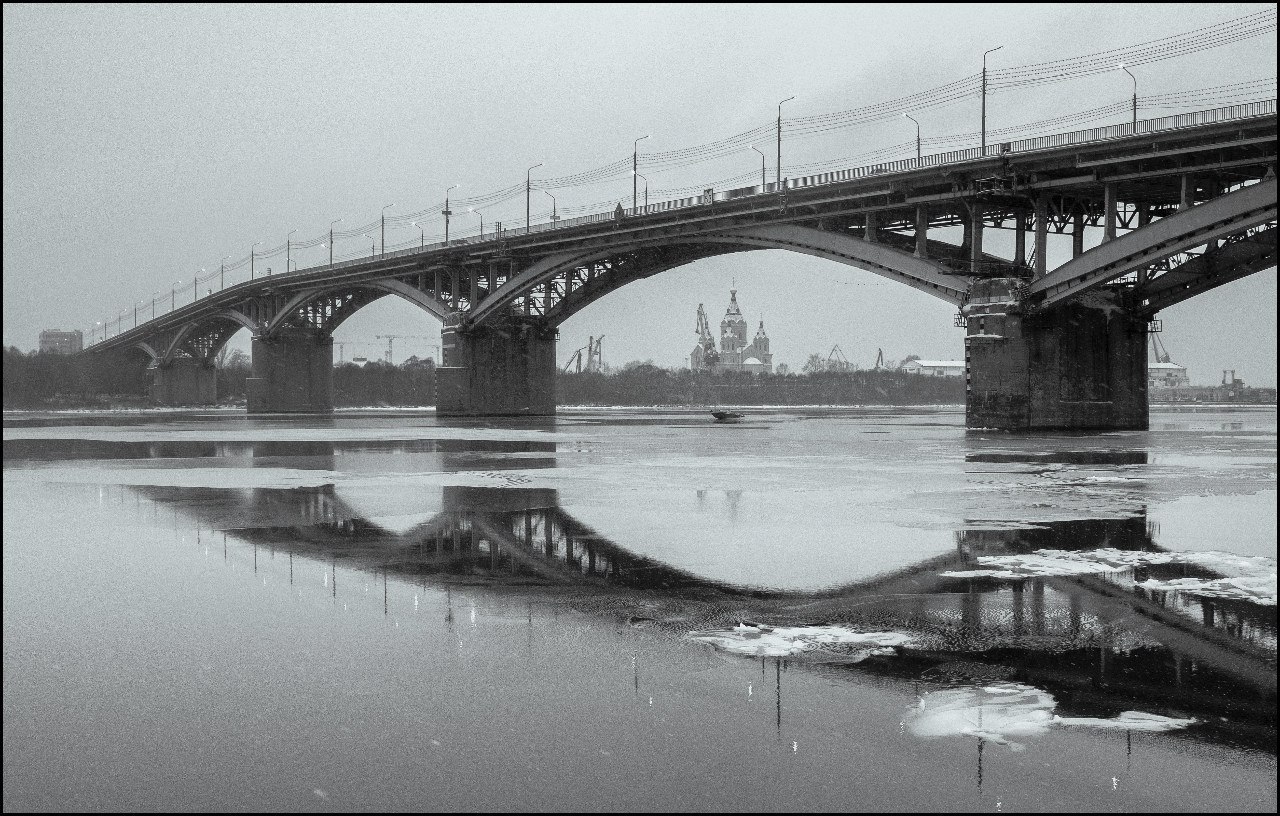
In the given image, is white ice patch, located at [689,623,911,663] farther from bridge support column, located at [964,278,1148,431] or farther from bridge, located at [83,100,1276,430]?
bridge support column, located at [964,278,1148,431]

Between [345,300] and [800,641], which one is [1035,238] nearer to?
[800,641]

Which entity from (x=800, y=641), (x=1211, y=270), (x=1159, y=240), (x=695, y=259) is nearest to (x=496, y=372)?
(x=695, y=259)

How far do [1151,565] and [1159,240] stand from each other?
35268 mm

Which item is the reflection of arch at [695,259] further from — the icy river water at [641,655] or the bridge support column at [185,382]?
the bridge support column at [185,382]

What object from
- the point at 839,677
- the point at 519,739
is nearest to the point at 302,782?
the point at 519,739

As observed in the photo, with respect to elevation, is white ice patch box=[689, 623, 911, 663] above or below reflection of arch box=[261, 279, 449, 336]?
below

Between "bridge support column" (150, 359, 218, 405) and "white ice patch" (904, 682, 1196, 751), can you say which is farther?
"bridge support column" (150, 359, 218, 405)

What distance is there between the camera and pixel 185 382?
142750 mm

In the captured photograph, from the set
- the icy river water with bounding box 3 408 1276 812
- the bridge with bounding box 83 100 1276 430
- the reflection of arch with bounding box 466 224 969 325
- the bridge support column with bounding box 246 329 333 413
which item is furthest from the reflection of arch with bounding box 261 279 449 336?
the icy river water with bounding box 3 408 1276 812

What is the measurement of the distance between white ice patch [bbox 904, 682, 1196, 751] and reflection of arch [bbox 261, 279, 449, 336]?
81.8 meters

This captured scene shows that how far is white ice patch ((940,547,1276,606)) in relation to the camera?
10.5 meters

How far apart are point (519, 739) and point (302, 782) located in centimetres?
120

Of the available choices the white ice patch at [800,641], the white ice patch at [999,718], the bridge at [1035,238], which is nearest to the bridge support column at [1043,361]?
the bridge at [1035,238]

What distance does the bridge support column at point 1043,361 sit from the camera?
4931 centimetres
